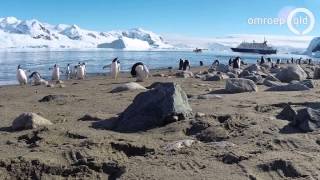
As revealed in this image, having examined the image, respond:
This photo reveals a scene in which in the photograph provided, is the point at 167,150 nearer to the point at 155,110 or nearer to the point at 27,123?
the point at 155,110

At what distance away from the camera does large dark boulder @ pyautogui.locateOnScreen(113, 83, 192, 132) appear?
22.7 feet

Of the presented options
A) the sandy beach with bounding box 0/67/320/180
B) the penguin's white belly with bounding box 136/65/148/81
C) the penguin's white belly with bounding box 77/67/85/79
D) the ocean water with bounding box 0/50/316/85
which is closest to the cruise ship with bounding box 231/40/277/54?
the ocean water with bounding box 0/50/316/85

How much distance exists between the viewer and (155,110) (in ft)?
23.2

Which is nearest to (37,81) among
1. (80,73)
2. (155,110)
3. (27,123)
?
(80,73)

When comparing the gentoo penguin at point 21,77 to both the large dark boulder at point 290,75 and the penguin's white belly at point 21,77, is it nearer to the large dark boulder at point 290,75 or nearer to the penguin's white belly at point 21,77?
the penguin's white belly at point 21,77

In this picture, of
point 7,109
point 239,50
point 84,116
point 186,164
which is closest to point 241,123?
point 186,164

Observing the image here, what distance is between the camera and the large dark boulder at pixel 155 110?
22.7 feet

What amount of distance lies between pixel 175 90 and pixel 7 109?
3578 millimetres

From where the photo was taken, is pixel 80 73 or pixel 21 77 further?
pixel 80 73

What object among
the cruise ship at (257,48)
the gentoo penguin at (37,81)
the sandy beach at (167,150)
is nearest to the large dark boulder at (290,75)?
the gentoo penguin at (37,81)

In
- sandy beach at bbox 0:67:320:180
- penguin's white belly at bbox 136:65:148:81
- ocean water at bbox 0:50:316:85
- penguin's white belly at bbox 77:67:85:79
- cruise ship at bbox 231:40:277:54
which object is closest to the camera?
sandy beach at bbox 0:67:320:180

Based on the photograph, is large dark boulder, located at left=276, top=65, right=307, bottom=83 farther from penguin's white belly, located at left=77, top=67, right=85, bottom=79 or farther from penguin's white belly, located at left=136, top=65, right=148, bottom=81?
penguin's white belly, located at left=77, top=67, right=85, bottom=79

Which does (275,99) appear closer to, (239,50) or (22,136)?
(22,136)

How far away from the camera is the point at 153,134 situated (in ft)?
21.3
